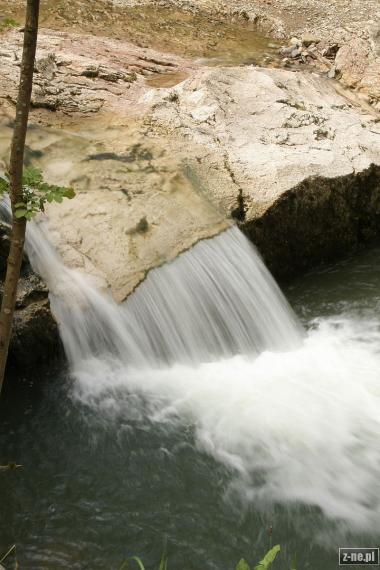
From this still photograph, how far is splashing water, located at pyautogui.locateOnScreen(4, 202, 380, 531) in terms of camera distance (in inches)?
154

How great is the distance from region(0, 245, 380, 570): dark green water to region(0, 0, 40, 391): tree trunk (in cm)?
147

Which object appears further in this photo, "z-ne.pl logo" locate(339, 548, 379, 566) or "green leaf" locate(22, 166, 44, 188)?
"z-ne.pl logo" locate(339, 548, 379, 566)

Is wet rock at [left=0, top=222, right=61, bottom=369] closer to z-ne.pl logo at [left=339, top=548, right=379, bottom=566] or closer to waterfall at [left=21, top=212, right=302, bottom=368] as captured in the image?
waterfall at [left=21, top=212, right=302, bottom=368]

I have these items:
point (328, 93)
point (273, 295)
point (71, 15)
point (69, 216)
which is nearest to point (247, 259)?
point (273, 295)

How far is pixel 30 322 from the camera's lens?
4.39m

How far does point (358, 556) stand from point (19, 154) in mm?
2918

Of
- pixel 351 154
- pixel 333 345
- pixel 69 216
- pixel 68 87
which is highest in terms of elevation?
pixel 68 87

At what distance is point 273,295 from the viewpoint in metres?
5.74

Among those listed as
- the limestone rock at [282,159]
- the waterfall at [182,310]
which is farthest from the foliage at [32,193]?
the limestone rock at [282,159]

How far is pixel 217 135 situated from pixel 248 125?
472 millimetres

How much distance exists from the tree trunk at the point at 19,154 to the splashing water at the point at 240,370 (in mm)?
2173

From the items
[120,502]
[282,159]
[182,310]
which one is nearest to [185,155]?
[282,159]

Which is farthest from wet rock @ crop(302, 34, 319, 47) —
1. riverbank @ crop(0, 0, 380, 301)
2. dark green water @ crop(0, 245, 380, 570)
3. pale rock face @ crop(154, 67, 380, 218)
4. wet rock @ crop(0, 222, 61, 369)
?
dark green water @ crop(0, 245, 380, 570)

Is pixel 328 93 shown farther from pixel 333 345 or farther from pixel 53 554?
pixel 53 554
